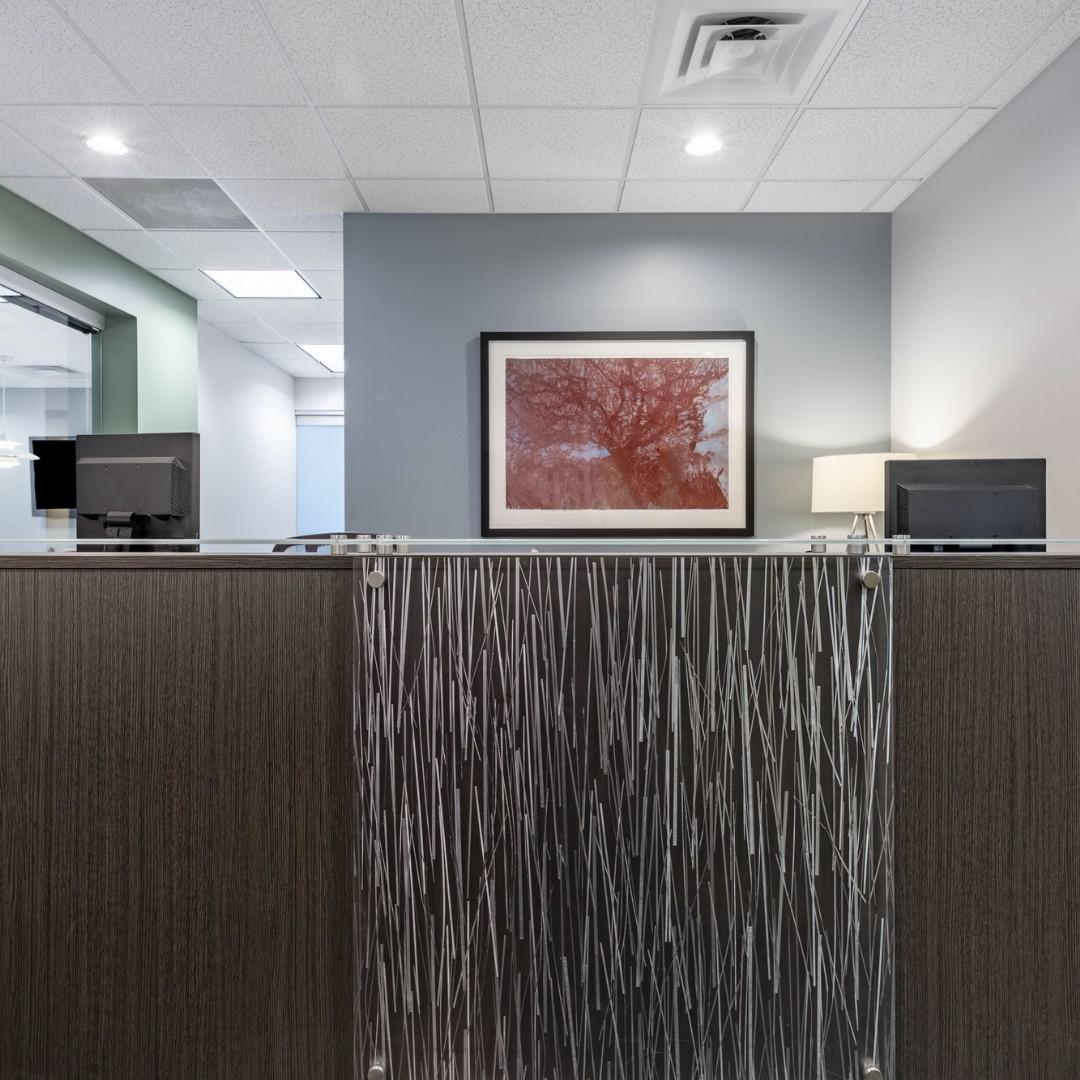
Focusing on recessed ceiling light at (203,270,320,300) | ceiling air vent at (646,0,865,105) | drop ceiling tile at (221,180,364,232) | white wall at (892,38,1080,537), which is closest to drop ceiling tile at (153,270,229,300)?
recessed ceiling light at (203,270,320,300)

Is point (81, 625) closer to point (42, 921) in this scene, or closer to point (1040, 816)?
Answer: point (42, 921)

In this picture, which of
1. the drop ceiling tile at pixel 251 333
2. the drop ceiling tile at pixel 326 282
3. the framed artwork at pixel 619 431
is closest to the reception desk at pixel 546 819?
the framed artwork at pixel 619 431

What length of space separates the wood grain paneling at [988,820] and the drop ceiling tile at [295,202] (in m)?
2.21

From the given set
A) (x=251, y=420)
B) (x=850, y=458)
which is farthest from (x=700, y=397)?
(x=251, y=420)

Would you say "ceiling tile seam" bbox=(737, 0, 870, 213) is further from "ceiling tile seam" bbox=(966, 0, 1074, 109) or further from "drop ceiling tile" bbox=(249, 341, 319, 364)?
"drop ceiling tile" bbox=(249, 341, 319, 364)

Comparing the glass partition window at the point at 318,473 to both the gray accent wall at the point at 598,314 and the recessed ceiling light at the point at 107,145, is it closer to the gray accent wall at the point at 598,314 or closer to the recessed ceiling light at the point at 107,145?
the gray accent wall at the point at 598,314

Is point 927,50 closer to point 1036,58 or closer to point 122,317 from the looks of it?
point 1036,58

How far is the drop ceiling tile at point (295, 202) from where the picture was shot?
2.38 m

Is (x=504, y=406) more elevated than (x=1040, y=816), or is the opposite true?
(x=504, y=406)

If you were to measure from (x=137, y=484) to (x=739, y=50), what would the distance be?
1644 mm

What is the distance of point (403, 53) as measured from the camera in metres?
1.71

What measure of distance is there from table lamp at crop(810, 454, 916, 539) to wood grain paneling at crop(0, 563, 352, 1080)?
6.05 ft

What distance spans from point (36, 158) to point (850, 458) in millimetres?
2636

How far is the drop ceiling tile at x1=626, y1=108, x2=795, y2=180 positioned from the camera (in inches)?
77.4
